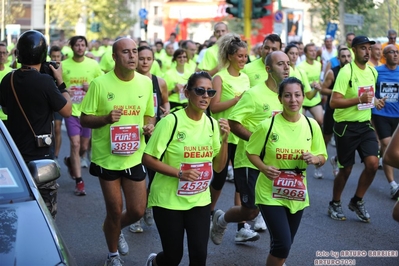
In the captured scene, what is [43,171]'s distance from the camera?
15.6 feet

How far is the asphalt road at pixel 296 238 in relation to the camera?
7465mm

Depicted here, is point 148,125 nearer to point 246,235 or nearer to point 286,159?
point 286,159

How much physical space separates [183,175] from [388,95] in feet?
19.1

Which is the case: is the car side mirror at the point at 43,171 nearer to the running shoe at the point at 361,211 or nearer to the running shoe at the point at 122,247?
the running shoe at the point at 122,247

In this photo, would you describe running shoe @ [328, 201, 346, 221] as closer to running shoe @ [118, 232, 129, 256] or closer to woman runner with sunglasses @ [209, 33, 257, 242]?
woman runner with sunglasses @ [209, 33, 257, 242]

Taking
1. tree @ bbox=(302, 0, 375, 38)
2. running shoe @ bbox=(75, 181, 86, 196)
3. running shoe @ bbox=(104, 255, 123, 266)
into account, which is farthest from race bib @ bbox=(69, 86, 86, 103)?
tree @ bbox=(302, 0, 375, 38)

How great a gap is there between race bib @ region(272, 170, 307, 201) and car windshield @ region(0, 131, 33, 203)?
7.15 ft

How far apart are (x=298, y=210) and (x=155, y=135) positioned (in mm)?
1294

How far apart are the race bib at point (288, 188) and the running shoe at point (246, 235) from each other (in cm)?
194

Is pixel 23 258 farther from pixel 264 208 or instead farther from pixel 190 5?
pixel 190 5

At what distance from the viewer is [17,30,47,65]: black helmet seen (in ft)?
20.6

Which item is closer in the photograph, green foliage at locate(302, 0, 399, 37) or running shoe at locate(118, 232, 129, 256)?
running shoe at locate(118, 232, 129, 256)

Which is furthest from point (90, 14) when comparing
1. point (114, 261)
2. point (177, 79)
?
point (114, 261)

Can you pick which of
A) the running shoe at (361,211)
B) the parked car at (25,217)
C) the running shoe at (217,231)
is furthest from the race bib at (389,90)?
the parked car at (25,217)
